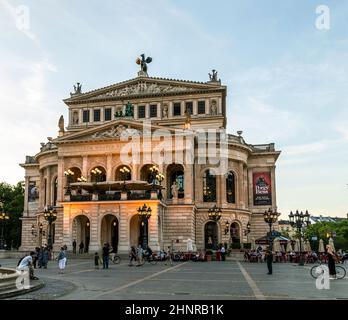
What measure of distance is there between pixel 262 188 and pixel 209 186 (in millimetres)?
8732

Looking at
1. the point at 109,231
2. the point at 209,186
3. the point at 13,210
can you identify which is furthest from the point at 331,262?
the point at 13,210

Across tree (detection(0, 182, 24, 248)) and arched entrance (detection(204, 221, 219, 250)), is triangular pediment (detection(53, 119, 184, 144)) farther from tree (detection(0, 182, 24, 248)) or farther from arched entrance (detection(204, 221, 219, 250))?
tree (detection(0, 182, 24, 248))

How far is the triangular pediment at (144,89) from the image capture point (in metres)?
65.8

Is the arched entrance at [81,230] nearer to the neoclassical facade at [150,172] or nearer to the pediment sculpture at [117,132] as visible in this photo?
the neoclassical facade at [150,172]

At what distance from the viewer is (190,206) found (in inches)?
2146

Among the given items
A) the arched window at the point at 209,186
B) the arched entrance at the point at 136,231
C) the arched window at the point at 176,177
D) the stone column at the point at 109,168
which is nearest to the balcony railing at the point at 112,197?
the arched entrance at the point at 136,231

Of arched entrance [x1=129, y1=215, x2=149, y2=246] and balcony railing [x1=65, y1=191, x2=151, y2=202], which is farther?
arched entrance [x1=129, y1=215, x2=149, y2=246]

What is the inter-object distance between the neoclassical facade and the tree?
10001 millimetres

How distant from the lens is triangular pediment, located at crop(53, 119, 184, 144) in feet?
183

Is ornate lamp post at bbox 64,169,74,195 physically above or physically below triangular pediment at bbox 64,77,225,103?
below

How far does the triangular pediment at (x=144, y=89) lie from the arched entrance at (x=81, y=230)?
2068 centimetres

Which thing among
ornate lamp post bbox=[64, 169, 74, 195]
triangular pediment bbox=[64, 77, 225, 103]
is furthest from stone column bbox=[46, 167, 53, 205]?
triangular pediment bbox=[64, 77, 225, 103]

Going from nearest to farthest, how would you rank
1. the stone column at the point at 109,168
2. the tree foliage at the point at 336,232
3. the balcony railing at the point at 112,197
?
the balcony railing at the point at 112,197 < the stone column at the point at 109,168 < the tree foliage at the point at 336,232

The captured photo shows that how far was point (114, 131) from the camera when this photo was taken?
187ft
